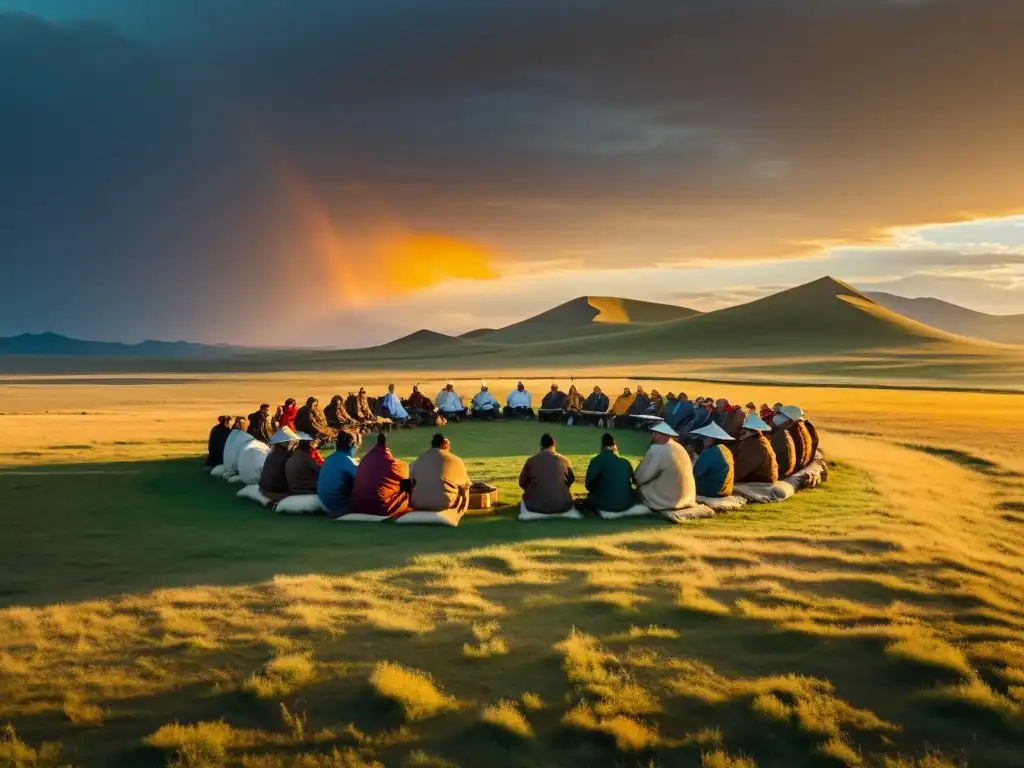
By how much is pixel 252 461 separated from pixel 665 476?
760 centimetres

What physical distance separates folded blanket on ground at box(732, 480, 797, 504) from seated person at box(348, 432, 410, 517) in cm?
593

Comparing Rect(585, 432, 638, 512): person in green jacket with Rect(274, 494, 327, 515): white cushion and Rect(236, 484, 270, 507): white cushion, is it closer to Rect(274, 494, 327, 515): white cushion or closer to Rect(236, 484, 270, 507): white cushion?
Rect(274, 494, 327, 515): white cushion

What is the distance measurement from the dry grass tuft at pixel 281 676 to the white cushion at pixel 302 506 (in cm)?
620

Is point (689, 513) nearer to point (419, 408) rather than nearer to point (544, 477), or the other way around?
point (544, 477)

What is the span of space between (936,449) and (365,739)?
21.4 meters

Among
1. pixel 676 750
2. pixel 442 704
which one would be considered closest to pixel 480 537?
pixel 442 704

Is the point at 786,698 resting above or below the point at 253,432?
below

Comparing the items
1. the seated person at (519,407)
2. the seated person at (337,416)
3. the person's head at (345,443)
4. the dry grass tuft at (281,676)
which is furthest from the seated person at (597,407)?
the dry grass tuft at (281,676)

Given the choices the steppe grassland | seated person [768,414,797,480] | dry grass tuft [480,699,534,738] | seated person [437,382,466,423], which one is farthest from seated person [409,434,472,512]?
seated person [437,382,466,423]

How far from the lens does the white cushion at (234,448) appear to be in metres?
16.8

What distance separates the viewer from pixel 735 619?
8578mm

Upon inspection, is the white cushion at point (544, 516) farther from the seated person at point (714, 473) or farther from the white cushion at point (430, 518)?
the seated person at point (714, 473)

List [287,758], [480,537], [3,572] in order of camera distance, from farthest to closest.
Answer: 1. [480,537]
2. [3,572]
3. [287,758]

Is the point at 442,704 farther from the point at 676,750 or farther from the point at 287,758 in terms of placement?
the point at 676,750
